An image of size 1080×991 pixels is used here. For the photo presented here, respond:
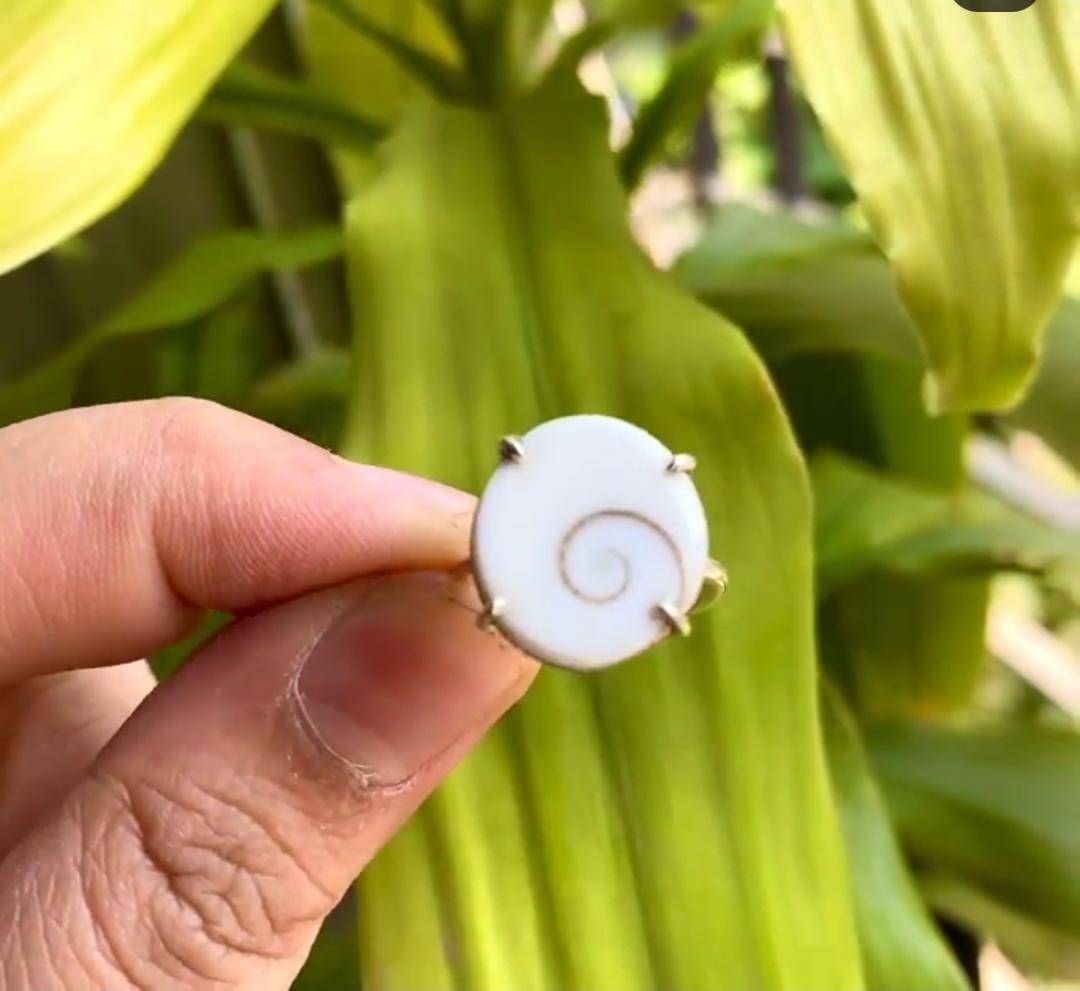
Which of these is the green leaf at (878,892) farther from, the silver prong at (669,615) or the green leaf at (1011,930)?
the silver prong at (669,615)

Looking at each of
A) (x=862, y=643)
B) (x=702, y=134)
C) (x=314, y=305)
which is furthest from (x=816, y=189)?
(x=862, y=643)

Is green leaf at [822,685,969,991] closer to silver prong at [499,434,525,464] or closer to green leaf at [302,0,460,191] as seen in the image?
silver prong at [499,434,525,464]

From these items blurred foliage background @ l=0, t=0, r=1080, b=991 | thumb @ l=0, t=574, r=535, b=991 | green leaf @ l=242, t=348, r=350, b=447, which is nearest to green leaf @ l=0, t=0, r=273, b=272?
blurred foliage background @ l=0, t=0, r=1080, b=991

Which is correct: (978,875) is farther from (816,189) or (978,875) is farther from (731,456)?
(816,189)

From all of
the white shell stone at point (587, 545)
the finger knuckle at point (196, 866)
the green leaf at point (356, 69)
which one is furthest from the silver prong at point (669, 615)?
the green leaf at point (356, 69)

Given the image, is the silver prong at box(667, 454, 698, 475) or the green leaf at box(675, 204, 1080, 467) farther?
the green leaf at box(675, 204, 1080, 467)

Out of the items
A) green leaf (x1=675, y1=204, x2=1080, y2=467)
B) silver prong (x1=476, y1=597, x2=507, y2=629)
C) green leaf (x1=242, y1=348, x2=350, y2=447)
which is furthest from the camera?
green leaf (x1=242, y1=348, x2=350, y2=447)
